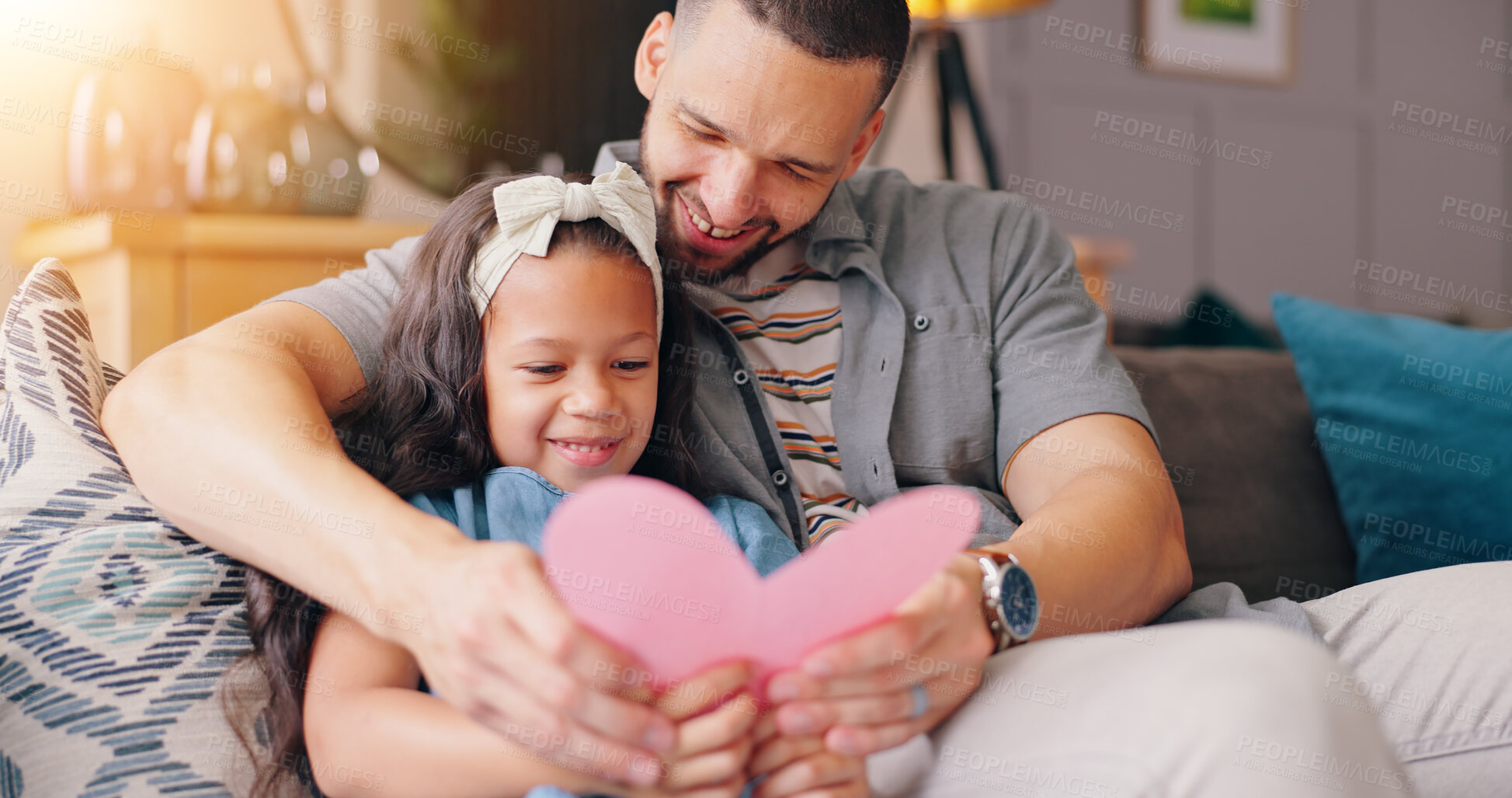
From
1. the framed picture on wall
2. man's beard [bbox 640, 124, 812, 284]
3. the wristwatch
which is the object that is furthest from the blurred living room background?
the wristwatch

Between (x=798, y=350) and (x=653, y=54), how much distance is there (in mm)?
424

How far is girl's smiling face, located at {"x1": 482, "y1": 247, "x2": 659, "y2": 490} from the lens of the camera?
0.96 m

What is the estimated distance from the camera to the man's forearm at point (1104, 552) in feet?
2.98

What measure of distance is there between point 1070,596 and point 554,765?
465 mm

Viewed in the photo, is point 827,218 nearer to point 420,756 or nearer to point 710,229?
point 710,229

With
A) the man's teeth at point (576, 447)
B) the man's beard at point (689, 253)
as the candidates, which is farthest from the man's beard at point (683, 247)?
the man's teeth at point (576, 447)

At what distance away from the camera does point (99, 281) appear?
1.72 metres

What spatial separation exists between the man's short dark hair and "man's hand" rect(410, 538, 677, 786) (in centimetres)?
70

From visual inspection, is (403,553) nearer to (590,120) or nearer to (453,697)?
(453,697)

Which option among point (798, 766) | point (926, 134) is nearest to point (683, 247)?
point (798, 766)

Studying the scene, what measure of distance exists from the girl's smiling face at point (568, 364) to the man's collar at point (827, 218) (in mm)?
320

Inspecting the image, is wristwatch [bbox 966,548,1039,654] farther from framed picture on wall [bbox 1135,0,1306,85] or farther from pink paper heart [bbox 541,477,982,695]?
Result: framed picture on wall [bbox 1135,0,1306,85]

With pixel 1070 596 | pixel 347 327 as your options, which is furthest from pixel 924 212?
pixel 347 327

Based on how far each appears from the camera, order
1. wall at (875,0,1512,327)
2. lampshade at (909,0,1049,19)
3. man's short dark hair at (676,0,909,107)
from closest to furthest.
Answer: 1. man's short dark hair at (676,0,909,107)
2. lampshade at (909,0,1049,19)
3. wall at (875,0,1512,327)
